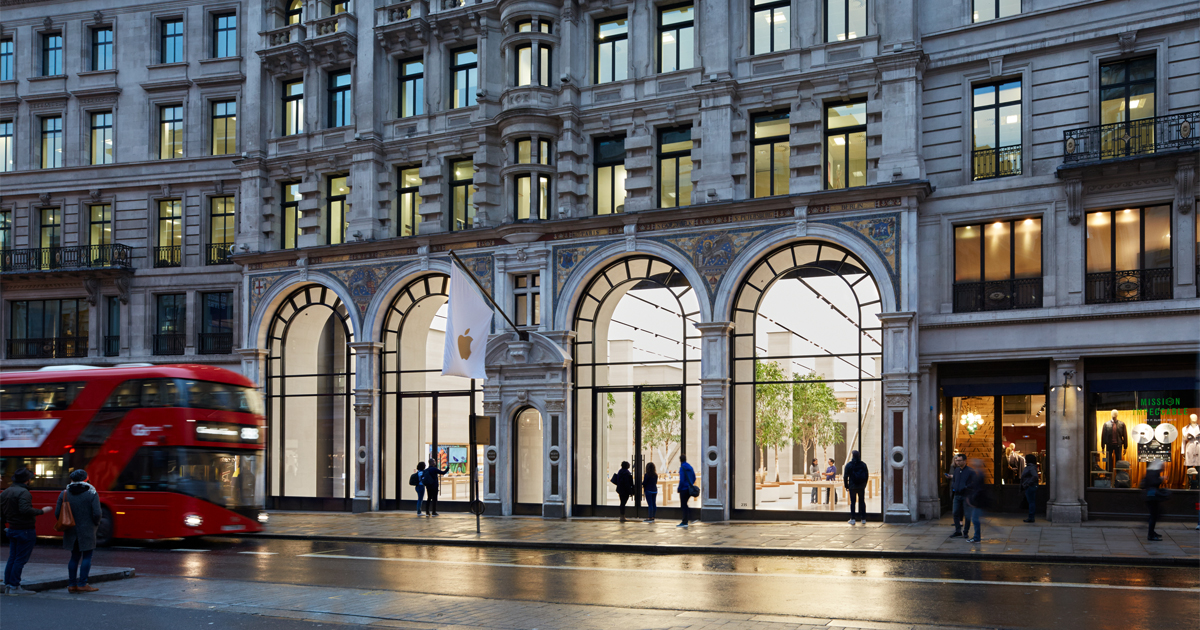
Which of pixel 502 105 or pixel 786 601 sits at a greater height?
pixel 502 105

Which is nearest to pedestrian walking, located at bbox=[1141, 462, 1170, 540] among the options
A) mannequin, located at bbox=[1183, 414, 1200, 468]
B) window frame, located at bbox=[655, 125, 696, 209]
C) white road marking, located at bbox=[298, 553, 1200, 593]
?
mannequin, located at bbox=[1183, 414, 1200, 468]

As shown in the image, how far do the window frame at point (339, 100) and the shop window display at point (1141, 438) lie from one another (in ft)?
78.9

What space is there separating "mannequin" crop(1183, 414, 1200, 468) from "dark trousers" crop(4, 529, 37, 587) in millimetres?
23730

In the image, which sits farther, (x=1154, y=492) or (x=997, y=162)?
(x=997, y=162)

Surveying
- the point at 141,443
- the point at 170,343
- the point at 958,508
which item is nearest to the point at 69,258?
the point at 170,343

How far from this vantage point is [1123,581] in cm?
1573

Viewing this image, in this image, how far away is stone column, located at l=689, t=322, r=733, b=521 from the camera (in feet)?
91.1

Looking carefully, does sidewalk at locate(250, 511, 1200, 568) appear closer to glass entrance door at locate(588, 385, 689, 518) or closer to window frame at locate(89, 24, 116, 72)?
glass entrance door at locate(588, 385, 689, 518)

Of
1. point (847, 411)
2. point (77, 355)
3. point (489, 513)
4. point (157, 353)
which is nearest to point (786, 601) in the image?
point (847, 411)

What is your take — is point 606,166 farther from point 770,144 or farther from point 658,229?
point 770,144

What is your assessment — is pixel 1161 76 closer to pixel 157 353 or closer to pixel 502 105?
pixel 502 105

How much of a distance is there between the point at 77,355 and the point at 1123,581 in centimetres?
3452

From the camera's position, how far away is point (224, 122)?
37.2 meters

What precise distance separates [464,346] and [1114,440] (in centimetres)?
1629
